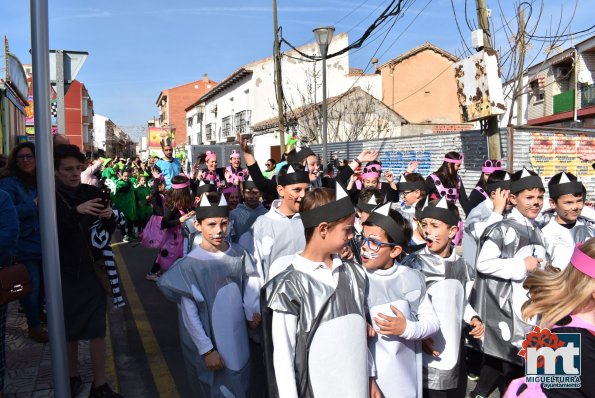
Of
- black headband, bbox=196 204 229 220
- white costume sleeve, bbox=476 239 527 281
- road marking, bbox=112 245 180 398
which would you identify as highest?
black headband, bbox=196 204 229 220

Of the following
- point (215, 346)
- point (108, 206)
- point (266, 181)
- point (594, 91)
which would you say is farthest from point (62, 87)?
point (594, 91)

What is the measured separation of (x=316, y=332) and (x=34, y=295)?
367cm

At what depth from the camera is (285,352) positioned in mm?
2477

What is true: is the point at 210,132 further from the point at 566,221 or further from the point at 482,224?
the point at 566,221

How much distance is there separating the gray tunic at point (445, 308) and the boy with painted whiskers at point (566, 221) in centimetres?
121

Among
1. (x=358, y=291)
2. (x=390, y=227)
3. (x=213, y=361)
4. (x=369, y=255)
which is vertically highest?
(x=390, y=227)

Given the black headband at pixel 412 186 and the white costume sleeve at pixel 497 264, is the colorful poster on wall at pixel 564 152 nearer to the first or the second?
the black headband at pixel 412 186

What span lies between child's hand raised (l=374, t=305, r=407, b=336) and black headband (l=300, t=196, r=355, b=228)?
55 centimetres

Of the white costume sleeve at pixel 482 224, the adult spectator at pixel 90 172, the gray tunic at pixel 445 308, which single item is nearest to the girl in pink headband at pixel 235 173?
the adult spectator at pixel 90 172

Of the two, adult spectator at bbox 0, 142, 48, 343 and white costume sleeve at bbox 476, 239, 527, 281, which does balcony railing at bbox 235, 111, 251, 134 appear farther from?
white costume sleeve at bbox 476, 239, 527, 281

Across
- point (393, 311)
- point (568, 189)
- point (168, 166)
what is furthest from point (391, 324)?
point (168, 166)

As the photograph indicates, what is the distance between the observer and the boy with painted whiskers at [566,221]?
14.1ft

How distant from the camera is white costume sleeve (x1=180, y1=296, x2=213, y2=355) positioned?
10.6 feet

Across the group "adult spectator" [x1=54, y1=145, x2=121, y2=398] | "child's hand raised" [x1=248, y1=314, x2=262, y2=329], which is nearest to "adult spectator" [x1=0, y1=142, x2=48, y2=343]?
"adult spectator" [x1=54, y1=145, x2=121, y2=398]
